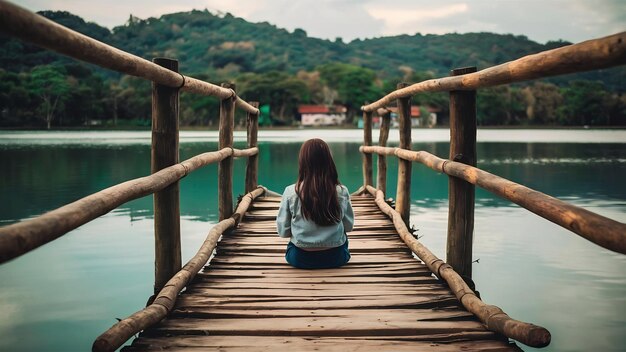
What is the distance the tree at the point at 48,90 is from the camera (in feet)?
208

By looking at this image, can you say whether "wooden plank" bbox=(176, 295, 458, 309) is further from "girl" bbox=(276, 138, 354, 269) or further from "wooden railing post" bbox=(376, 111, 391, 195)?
"wooden railing post" bbox=(376, 111, 391, 195)

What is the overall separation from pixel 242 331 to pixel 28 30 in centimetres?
156

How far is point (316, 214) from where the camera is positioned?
11.7 ft

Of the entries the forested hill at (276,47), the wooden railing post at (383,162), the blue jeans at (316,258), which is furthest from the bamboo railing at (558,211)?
the forested hill at (276,47)

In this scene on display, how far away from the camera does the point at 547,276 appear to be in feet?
22.6

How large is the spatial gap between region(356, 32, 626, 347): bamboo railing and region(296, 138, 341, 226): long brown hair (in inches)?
29.3

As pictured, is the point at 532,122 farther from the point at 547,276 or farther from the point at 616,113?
the point at 547,276

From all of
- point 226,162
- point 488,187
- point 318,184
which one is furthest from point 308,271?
point 226,162

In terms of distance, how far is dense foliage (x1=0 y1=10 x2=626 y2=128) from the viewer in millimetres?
66562

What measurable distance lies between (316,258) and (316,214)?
1.15 feet

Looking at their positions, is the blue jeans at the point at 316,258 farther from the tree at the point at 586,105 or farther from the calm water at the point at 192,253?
the tree at the point at 586,105

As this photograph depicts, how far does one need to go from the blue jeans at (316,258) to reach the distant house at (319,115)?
280ft

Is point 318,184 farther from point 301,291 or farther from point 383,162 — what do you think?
point 383,162

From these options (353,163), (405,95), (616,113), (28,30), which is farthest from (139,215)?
(616,113)
